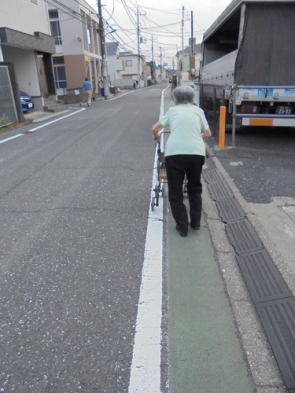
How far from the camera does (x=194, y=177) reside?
12.5ft

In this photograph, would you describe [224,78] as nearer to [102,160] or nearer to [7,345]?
[102,160]

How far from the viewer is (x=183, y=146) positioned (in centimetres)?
364

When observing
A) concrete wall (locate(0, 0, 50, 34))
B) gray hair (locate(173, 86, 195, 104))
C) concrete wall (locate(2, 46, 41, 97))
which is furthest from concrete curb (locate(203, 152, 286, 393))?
concrete wall (locate(2, 46, 41, 97))

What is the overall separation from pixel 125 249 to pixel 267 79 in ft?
19.9

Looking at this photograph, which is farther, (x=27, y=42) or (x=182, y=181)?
(x=27, y=42)

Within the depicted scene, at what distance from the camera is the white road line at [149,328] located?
2.03 m

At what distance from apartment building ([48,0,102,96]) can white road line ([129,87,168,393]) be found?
2790cm

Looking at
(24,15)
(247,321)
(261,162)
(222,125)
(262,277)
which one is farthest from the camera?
(24,15)

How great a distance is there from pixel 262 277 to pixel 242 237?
80 centimetres

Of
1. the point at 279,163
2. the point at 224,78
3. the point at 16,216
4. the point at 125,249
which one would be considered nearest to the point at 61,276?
the point at 125,249

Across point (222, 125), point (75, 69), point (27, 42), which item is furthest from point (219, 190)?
point (75, 69)

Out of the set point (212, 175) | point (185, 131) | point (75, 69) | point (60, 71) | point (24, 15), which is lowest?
point (212, 175)

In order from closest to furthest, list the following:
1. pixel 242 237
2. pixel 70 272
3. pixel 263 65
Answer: pixel 70 272 → pixel 242 237 → pixel 263 65

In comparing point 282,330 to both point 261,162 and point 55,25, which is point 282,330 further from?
point 55,25
